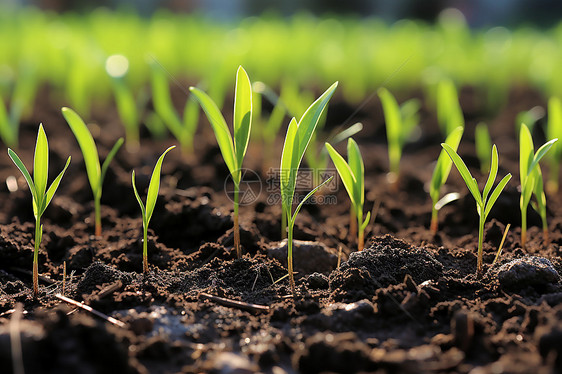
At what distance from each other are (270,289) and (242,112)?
0.52 meters

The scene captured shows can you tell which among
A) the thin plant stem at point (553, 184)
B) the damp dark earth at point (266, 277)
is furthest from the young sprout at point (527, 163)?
the thin plant stem at point (553, 184)

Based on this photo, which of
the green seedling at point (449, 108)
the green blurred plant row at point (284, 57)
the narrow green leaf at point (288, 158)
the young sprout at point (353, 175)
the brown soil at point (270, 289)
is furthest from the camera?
the green blurred plant row at point (284, 57)

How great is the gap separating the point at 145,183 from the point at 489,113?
2549 millimetres

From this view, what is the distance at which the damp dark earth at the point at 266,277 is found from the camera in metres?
1.21

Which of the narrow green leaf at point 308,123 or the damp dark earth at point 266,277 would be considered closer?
the damp dark earth at point 266,277

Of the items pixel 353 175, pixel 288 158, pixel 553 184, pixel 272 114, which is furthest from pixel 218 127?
pixel 553 184

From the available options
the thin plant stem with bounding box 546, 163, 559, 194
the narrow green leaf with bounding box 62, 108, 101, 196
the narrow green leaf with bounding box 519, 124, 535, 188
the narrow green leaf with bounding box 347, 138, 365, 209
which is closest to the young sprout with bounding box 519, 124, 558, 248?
the narrow green leaf with bounding box 519, 124, 535, 188

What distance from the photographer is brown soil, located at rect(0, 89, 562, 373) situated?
120 centimetres

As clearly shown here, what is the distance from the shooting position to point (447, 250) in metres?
1.81

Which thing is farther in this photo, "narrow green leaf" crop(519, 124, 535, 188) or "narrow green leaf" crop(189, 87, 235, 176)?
"narrow green leaf" crop(519, 124, 535, 188)

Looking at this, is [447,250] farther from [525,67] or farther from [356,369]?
[525,67]

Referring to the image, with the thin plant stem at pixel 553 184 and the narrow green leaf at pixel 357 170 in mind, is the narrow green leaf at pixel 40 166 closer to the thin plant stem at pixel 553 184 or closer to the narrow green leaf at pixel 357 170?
the narrow green leaf at pixel 357 170

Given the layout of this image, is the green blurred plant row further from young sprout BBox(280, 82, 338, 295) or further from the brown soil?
young sprout BBox(280, 82, 338, 295)

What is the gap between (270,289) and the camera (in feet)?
5.28
